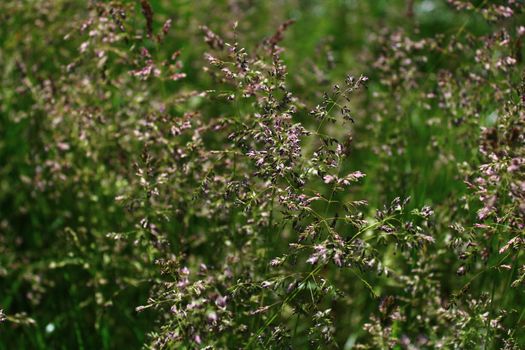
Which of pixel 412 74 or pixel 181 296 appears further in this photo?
pixel 412 74

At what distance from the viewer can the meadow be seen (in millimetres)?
2365

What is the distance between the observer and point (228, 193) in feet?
8.29

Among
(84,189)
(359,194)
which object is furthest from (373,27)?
(84,189)

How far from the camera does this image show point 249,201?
8.01 ft

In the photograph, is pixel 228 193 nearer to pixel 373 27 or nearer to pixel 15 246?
pixel 15 246

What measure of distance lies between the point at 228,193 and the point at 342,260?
56 cm

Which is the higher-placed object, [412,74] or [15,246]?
[412,74]

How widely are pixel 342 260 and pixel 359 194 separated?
Answer: 7.43 ft

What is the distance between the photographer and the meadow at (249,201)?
2.37 meters

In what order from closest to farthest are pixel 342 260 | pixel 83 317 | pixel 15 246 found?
pixel 342 260 < pixel 83 317 < pixel 15 246

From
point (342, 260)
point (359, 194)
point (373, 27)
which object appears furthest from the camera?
point (373, 27)

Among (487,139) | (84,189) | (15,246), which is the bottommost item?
(15,246)

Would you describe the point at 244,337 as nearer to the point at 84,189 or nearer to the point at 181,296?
the point at 181,296

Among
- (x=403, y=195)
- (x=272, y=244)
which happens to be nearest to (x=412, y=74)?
(x=403, y=195)
